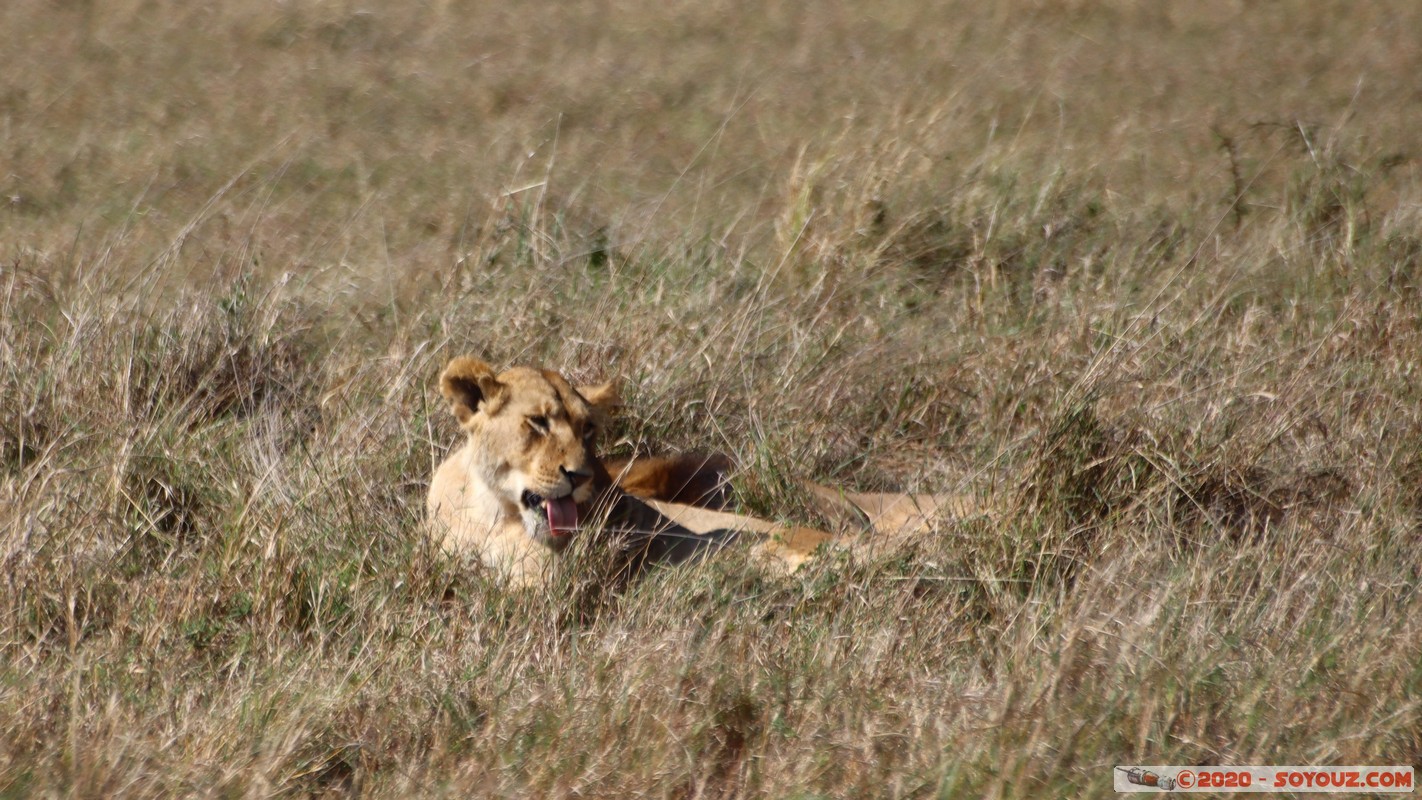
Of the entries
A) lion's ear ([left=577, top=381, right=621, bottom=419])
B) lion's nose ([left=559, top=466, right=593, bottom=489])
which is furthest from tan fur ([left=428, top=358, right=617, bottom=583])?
lion's ear ([left=577, top=381, right=621, bottom=419])

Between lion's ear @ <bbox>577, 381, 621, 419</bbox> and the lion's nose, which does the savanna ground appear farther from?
lion's ear @ <bbox>577, 381, 621, 419</bbox>

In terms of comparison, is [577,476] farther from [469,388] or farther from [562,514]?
[469,388]

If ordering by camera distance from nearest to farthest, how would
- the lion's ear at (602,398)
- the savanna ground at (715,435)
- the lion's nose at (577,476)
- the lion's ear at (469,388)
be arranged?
the savanna ground at (715,435) < the lion's nose at (577,476) < the lion's ear at (469,388) < the lion's ear at (602,398)

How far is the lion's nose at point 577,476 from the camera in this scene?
13.6ft

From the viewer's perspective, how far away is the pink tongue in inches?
165

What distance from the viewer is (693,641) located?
3625 millimetres

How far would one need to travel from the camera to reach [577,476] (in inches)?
164

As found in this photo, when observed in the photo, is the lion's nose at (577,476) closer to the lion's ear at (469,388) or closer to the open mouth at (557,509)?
the open mouth at (557,509)

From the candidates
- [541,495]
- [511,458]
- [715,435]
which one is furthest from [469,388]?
[715,435]

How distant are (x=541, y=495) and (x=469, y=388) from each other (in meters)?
0.38

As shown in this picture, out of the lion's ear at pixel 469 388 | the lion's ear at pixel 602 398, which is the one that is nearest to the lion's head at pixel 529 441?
the lion's ear at pixel 469 388

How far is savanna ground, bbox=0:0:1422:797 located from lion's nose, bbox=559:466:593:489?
245 mm

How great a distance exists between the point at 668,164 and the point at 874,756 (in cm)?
626

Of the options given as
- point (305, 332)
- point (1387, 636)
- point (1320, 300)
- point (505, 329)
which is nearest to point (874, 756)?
point (1387, 636)
